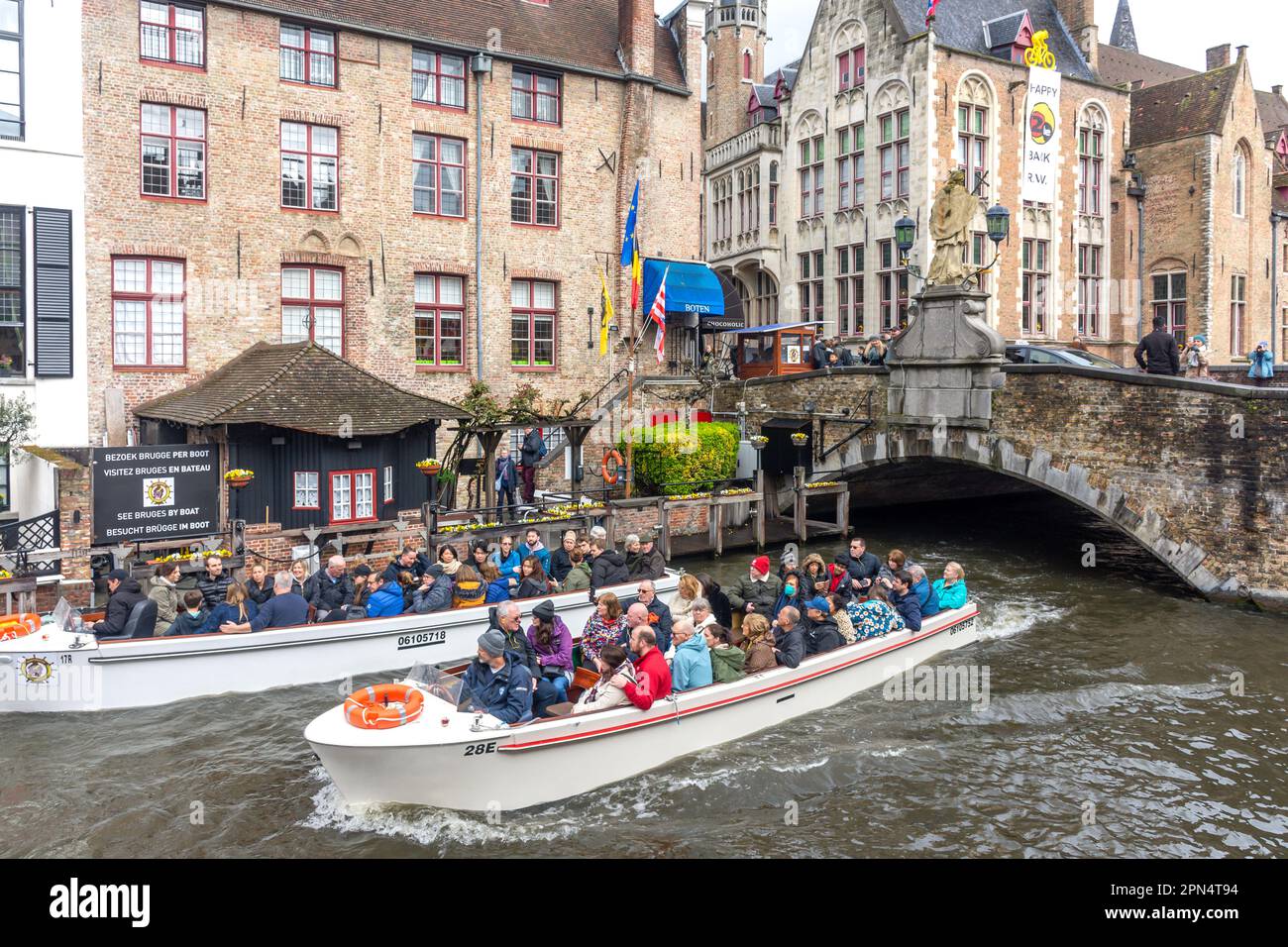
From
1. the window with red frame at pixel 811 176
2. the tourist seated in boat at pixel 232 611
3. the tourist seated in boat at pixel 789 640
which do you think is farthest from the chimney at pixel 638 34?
the tourist seated in boat at pixel 789 640

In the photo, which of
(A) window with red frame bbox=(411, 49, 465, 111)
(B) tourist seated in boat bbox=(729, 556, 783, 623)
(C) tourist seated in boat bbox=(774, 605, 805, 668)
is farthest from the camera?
(A) window with red frame bbox=(411, 49, 465, 111)

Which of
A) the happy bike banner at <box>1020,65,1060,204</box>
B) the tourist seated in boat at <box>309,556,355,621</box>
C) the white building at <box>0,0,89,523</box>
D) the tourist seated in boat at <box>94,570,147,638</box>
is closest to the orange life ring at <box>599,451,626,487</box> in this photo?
the tourist seated in boat at <box>309,556,355,621</box>

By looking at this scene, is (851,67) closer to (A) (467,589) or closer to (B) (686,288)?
(B) (686,288)

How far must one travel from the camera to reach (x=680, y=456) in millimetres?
21281

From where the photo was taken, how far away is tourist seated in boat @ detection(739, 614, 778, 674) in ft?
35.2

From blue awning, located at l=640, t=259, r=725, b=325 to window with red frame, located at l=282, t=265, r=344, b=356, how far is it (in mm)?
7383

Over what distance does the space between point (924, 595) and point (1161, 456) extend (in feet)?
19.7

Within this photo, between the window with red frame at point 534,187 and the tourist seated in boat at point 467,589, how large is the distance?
12.2 m

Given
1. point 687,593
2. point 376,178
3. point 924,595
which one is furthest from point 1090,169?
point 687,593

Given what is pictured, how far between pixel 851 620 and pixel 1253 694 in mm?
4990

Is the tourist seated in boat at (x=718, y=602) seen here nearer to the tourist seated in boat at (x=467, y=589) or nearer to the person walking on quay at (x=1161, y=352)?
the tourist seated in boat at (x=467, y=589)

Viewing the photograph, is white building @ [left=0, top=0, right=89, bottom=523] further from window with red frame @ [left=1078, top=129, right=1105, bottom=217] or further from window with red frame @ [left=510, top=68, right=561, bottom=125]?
window with red frame @ [left=1078, top=129, right=1105, bottom=217]

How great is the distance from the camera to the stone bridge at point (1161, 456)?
1565cm

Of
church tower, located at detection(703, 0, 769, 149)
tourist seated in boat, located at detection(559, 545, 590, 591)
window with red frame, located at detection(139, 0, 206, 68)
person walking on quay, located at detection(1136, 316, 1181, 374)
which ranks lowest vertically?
tourist seated in boat, located at detection(559, 545, 590, 591)
